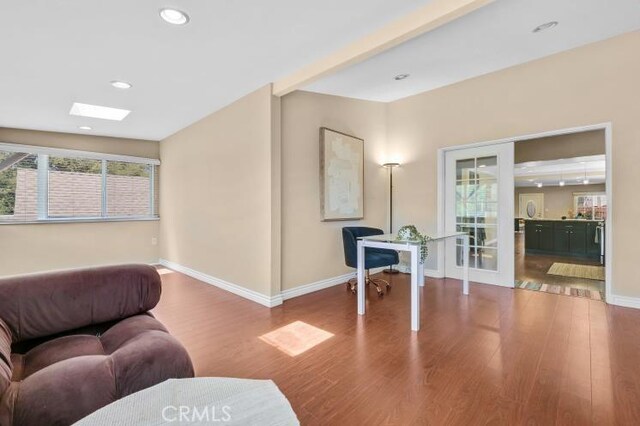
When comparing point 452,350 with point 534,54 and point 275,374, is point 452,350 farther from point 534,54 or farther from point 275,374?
point 534,54

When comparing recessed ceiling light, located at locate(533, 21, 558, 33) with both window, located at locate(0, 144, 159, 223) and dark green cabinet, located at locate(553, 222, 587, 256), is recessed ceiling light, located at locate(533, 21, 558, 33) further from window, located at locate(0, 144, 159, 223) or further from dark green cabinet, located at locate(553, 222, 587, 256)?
window, located at locate(0, 144, 159, 223)

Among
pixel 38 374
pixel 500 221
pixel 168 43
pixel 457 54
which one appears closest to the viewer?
pixel 38 374

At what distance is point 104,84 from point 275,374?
3441mm

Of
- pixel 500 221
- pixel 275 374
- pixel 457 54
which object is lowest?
pixel 275 374

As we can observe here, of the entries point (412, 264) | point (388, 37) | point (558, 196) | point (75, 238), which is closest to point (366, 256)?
point (412, 264)

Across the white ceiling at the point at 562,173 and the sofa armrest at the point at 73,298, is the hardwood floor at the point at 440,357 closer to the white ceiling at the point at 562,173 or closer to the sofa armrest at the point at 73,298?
the sofa armrest at the point at 73,298

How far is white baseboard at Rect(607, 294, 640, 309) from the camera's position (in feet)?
10.3

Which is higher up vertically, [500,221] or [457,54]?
[457,54]

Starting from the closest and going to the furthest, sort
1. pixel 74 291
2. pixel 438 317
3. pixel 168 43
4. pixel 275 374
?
1. pixel 74 291
2. pixel 275 374
3. pixel 168 43
4. pixel 438 317

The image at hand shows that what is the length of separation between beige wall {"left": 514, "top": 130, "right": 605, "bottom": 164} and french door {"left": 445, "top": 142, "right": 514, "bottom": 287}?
134cm

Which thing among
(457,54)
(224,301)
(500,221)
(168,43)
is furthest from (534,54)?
(224,301)

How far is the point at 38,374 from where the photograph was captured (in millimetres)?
1277

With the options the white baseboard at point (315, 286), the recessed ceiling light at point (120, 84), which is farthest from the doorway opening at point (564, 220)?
the recessed ceiling light at point (120, 84)

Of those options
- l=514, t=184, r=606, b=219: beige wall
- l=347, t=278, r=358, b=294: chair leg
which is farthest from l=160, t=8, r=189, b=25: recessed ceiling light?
l=514, t=184, r=606, b=219: beige wall
